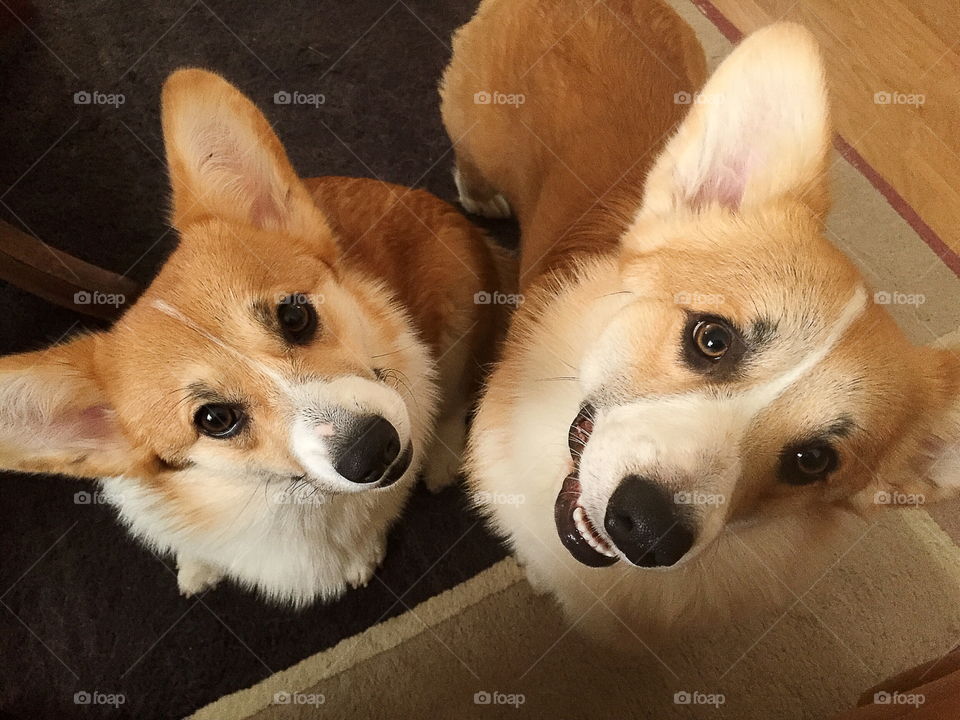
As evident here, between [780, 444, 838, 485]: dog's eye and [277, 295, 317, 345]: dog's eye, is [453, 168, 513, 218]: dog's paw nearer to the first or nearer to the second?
[277, 295, 317, 345]: dog's eye

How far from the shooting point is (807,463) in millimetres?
1142

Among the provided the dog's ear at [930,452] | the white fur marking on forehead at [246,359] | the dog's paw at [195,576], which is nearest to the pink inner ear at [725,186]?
the dog's ear at [930,452]

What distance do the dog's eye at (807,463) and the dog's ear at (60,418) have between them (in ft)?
4.24

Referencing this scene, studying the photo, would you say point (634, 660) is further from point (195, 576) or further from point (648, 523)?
point (195, 576)

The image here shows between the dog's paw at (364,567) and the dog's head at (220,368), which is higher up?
the dog's head at (220,368)

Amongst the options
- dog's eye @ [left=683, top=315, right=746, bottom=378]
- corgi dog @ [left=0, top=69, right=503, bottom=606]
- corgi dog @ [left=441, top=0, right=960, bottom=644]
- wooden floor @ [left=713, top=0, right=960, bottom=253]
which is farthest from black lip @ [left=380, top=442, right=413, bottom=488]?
wooden floor @ [left=713, top=0, right=960, bottom=253]

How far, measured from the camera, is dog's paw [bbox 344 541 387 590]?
71.8 inches

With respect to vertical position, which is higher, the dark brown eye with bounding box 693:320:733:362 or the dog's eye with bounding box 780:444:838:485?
the dark brown eye with bounding box 693:320:733:362

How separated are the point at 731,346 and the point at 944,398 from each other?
48 cm

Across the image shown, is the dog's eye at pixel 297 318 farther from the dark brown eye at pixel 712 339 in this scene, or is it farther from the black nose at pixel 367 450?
the dark brown eye at pixel 712 339

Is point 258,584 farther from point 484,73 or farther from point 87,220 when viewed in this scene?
point 484,73

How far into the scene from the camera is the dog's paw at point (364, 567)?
182 cm

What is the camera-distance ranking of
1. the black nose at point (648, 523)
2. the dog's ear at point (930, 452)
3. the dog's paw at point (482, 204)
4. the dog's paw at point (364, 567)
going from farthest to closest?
1. the dog's paw at point (482, 204)
2. the dog's paw at point (364, 567)
3. the dog's ear at point (930, 452)
4. the black nose at point (648, 523)

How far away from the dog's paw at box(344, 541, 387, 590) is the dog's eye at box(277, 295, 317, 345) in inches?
30.2
